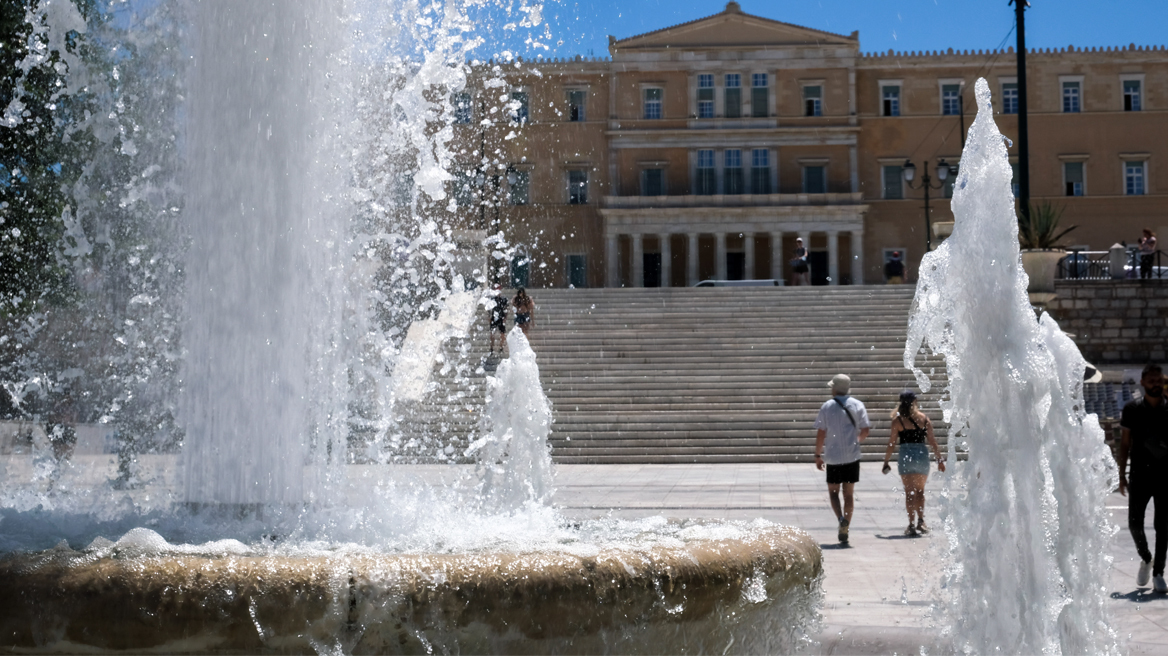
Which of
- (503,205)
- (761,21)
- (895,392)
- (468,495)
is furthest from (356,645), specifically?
(761,21)

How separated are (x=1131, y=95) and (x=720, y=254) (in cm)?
1671

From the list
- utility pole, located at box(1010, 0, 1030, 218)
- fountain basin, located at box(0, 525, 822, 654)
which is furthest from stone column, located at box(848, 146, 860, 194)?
fountain basin, located at box(0, 525, 822, 654)

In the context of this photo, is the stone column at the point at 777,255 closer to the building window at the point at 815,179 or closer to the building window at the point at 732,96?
the building window at the point at 815,179

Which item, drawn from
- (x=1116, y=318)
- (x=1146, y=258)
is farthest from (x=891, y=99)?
(x=1116, y=318)

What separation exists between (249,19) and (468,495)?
5217 millimetres

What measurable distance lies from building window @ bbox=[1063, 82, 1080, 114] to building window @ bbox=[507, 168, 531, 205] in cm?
2063

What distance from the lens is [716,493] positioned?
11.3 metres

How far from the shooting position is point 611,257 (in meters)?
43.4

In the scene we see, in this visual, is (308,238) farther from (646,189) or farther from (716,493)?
(646,189)

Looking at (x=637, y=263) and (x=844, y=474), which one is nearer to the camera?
(x=844, y=474)

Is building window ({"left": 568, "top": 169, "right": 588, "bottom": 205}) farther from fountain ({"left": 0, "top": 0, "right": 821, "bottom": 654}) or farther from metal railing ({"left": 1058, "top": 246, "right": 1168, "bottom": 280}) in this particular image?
fountain ({"left": 0, "top": 0, "right": 821, "bottom": 654})

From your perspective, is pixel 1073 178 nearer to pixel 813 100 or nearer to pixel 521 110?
pixel 813 100

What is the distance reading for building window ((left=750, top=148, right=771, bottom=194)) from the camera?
43.9m

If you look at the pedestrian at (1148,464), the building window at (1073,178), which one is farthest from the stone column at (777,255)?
the pedestrian at (1148,464)
